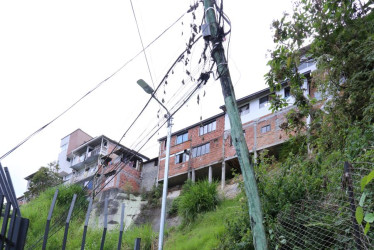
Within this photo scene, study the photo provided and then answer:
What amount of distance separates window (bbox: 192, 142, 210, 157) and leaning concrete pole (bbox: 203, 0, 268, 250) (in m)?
25.4

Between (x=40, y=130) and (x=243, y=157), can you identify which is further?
(x=40, y=130)

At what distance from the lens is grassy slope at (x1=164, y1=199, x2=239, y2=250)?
58.7ft

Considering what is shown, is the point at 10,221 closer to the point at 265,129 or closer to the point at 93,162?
the point at 265,129

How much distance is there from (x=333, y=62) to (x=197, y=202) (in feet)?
50.3

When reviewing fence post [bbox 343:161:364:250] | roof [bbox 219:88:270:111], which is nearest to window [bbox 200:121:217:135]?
roof [bbox 219:88:270:111]

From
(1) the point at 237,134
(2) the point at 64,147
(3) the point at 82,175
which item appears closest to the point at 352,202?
(1) the point at 237,134

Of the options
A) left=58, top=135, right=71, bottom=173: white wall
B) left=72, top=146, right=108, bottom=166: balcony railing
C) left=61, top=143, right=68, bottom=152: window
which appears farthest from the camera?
left=61, top=143, right=68, bottom=152: window

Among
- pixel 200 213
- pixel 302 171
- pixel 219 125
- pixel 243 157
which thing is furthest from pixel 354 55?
pixel 219 125

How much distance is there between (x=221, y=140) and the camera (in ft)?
99.7

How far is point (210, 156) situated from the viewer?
3077 cm

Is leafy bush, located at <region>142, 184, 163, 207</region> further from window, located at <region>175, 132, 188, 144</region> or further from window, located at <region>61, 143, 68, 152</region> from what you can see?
window, located at <region>61, 143, 68, 152</region>

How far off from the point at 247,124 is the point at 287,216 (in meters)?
19.7

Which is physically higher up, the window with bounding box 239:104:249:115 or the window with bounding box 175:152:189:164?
the window with bounding box 239:104:249:115

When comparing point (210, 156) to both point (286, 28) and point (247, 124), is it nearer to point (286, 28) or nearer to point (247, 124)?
point (247, 124)
